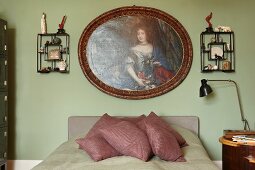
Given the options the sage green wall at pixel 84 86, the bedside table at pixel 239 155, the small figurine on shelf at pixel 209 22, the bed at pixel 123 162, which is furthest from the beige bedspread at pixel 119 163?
the small figurine on shelf at pixel 209 22

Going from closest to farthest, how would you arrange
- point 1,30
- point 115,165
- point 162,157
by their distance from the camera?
1. point 115,165
2. point 162,157
3. point 1,30

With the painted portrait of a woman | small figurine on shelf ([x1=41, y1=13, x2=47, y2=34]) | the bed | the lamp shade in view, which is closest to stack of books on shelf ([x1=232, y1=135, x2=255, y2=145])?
the bed

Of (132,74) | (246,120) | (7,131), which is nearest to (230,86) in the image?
(246,120)

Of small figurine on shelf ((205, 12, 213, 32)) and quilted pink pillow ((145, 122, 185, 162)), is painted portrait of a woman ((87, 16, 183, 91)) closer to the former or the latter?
small figurine on shelf ((205, 12, 213, 32))

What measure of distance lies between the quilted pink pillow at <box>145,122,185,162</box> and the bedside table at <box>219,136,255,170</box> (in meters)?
0.46

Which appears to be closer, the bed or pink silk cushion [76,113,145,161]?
the bed

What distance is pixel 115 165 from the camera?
2.68m

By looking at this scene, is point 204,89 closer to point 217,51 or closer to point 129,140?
point 217,51

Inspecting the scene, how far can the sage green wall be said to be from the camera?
395cm

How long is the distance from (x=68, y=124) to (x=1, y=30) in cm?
133

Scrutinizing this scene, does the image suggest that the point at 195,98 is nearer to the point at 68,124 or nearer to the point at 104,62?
the point at 104,62

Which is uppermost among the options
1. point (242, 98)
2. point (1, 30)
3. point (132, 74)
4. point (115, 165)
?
point (1, 30)

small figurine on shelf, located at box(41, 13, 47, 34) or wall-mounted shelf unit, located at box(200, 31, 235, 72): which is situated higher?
small figurine on shelf, located at box(41, 13, 47, 34)

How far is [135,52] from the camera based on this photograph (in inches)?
156
